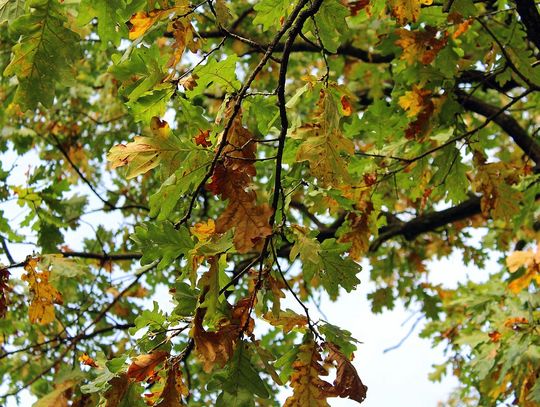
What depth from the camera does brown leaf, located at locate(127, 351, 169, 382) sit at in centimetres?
163

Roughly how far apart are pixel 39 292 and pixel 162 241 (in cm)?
120

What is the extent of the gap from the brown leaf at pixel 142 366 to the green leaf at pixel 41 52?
0.87 m

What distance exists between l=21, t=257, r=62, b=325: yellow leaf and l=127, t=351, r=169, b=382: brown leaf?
1.19 m

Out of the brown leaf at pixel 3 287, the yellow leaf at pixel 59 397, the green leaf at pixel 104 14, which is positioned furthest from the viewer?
the yellow leaf at pixel 59 397

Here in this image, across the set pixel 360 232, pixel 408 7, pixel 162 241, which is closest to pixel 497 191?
pixel 360 232

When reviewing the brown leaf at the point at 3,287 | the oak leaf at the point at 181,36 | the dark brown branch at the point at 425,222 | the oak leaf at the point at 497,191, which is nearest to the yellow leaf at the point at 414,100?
the oak leaf at the point at 497,191

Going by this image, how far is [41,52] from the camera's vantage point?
6.35 feet

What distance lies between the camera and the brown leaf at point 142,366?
5.36 ft

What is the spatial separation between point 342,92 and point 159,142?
23.6 inches

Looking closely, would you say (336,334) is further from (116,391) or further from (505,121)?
(505,121)

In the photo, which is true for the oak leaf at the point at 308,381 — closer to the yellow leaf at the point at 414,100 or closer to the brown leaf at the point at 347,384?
the brown leaf at the point at 347,384

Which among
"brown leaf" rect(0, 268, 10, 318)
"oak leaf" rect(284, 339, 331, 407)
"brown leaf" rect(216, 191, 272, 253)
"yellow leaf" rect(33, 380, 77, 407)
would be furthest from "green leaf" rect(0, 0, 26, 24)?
"yellow leaf" rect(33, 380, 77, 407)

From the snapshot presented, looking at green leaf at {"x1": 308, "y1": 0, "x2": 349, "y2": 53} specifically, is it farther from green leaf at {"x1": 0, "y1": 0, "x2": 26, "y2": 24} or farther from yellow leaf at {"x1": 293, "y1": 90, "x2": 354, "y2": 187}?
green leaf at {"x1": 0, "y1": 0, "x2": 26, "y2": 24}

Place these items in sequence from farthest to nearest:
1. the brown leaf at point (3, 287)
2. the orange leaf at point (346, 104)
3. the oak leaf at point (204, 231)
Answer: the brown leaf at point (3, 287)
the orange leaf at point (346, 104)
the oak leaf at point (204, 231)
